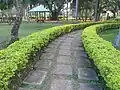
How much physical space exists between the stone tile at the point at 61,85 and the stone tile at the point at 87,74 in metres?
0.52

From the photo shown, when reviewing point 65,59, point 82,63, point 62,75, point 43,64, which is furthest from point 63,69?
point 65,59

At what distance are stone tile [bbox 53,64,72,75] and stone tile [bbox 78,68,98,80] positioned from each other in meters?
0.27

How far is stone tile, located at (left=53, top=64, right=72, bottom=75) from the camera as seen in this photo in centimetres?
652

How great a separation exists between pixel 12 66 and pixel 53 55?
13.4 feet

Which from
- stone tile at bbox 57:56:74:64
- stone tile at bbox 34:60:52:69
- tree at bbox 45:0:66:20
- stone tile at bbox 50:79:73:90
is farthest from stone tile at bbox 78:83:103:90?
tree at bbox 45:0:66:20

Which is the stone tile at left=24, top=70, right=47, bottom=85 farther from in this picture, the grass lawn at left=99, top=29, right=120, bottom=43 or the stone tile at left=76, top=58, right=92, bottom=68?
the grass lawn at left=99, top=29, right=120, bottom=43

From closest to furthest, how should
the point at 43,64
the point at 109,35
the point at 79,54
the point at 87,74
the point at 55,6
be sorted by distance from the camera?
the point at 87,74 < the point at 43,64 < the point at 79,54 < the point at 109,35 < the point at 55,6

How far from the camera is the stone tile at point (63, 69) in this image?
21.4 feet

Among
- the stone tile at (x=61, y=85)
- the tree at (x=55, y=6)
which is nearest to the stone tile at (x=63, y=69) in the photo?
the stone tile at (x=61, y=85)

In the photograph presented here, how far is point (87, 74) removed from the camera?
21.0 ft

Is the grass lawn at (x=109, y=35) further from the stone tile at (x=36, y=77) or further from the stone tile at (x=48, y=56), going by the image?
the stone tile at (x=36, y=77)

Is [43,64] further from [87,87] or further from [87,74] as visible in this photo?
[87,87]

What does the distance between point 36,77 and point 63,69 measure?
3.44ft

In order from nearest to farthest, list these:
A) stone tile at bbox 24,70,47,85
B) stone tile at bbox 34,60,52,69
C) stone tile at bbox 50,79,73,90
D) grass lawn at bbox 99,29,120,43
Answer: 1. stone tile at bbox 50,79,73,90
2. stone tile at bbox 24,70,47,85
3. stone tile at bbox 34,60,52,69
4. grass lawn at bbox 99,29,120,43
